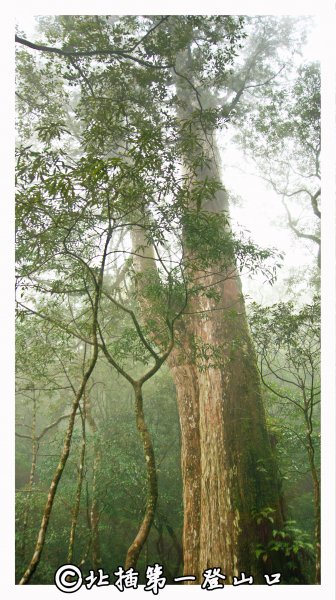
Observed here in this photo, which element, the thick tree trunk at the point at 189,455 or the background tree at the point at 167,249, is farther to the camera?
the thick tree trunk at the point at 189,455

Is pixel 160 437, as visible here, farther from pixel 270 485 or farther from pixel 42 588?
pixel 42 588

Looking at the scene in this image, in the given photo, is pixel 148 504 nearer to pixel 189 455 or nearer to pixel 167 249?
pixel 189 455

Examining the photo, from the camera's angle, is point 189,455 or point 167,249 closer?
point 167,249

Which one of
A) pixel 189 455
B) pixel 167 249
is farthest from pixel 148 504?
pixel 167 249

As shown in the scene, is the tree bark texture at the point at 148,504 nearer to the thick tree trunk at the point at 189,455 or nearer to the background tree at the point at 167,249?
the background tree at the point at 167,249

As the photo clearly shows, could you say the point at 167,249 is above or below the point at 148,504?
above

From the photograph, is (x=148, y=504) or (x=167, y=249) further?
(x=167, y=249)

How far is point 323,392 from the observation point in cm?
322

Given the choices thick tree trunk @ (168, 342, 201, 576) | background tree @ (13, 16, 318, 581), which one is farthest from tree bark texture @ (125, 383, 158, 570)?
thick tree trunk @ (168, 342, 201, 576)

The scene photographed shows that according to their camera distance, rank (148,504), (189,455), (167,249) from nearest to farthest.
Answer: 1. (148,504)
2. (167,249)
3. (189,455)

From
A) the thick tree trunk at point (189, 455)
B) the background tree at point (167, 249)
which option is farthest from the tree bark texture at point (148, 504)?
the thick tree trunk at point (189, 455)

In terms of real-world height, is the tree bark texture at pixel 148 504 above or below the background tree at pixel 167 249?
below

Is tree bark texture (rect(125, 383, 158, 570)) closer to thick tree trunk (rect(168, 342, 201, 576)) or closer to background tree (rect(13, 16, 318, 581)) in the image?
background tree (rect(13, 16, 318, 581))

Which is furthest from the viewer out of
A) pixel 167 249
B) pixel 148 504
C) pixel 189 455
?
pixel 189 455
